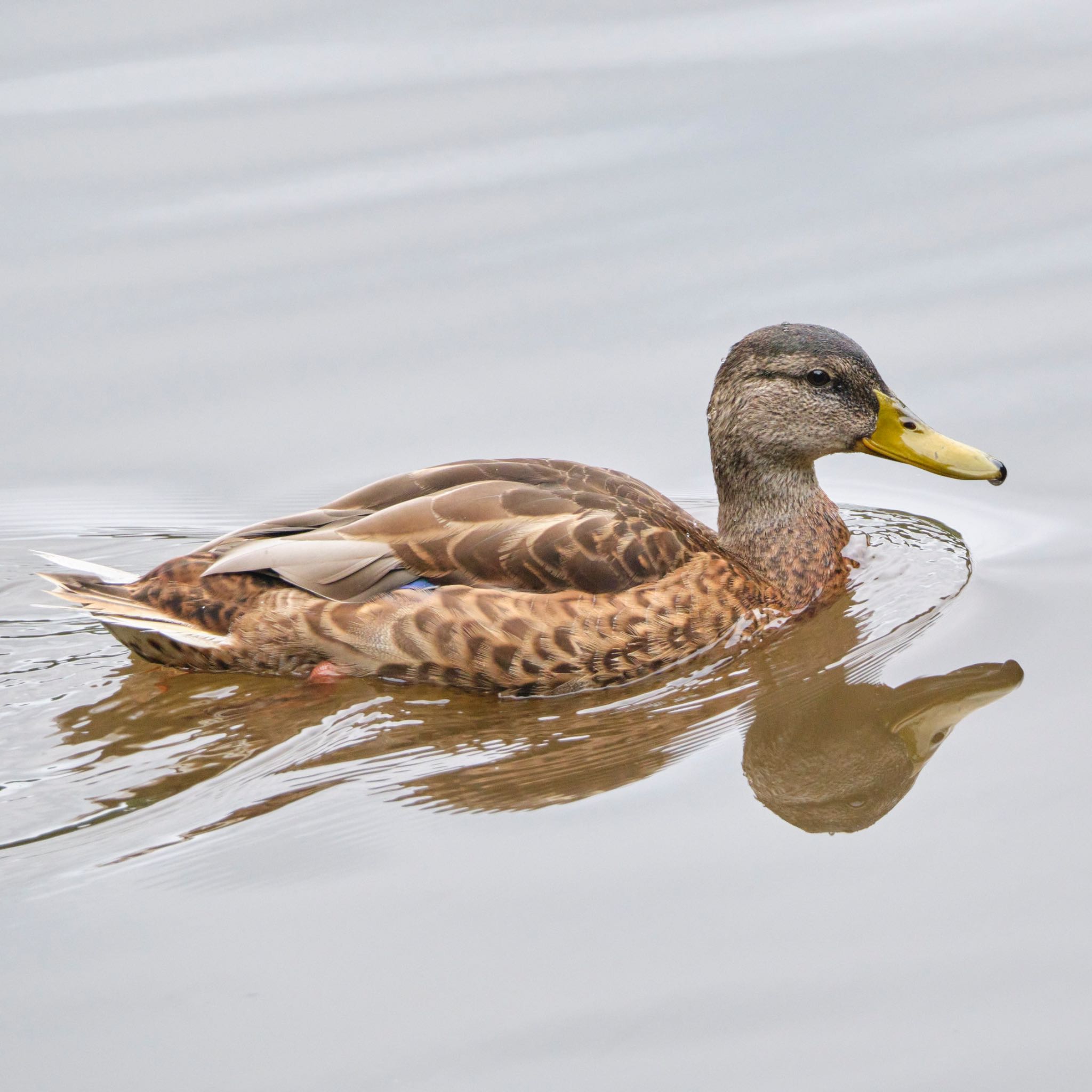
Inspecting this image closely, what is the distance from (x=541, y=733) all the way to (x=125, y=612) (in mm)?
1776

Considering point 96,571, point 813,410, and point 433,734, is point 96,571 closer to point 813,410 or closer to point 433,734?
point 433,734

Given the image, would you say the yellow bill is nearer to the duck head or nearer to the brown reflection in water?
the duck head

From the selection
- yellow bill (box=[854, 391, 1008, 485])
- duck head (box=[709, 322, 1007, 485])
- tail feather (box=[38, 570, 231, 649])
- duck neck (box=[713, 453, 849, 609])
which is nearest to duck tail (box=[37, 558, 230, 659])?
tail feather (box=[38, 570, 231, 649])

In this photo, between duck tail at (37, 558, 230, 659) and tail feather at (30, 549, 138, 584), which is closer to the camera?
duck tail at (37, 558, 230, 659)

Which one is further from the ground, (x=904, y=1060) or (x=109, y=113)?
(x=109, y=113)

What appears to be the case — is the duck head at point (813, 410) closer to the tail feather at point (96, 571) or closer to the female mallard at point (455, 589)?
the female mallard at point (455, 589)

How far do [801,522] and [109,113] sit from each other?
6051 millimetres

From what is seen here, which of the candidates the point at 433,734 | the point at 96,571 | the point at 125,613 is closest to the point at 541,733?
the point at 433,734

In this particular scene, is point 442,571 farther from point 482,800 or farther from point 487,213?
point 487,213

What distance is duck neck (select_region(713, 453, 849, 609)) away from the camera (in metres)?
7.71

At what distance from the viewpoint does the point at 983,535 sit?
8.25 metres

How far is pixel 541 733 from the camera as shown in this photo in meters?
6.52

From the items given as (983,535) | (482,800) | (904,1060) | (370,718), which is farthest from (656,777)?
(983,535)

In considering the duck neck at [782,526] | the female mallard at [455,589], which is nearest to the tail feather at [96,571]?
the female mallard at [455,589]
